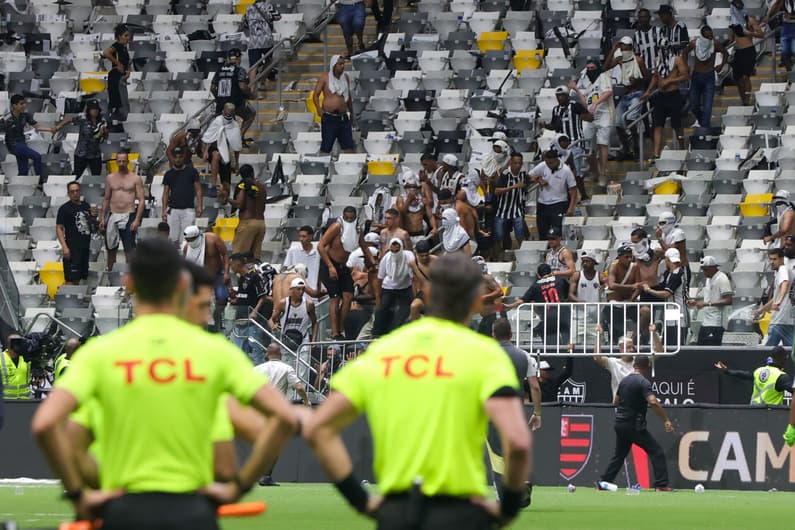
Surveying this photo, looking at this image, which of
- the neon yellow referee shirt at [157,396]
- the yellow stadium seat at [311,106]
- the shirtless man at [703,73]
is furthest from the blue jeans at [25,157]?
the neon yellow referee shirt at [157,396]

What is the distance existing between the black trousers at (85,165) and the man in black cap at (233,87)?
2.18 metres

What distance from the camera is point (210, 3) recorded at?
111 ft

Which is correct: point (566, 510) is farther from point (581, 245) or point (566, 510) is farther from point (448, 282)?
point (448, 282)

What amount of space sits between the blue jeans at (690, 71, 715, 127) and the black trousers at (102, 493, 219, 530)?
22571mm

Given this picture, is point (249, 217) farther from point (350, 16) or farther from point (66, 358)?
point (350, 16)

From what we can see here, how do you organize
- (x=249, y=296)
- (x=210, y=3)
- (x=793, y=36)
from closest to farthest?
(x=249, y=296), (x=793, y=36), (x=210, y=3)

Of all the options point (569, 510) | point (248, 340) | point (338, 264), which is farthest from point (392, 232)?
point (569, 510)

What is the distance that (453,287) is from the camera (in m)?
6.25

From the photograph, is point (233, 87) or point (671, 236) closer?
point (671, 236)

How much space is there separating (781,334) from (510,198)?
5.36 meters

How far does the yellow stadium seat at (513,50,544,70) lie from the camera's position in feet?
99.7

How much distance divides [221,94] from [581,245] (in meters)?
7.09

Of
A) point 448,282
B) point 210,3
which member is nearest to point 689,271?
point 210,3

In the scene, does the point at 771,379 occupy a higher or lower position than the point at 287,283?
lower
